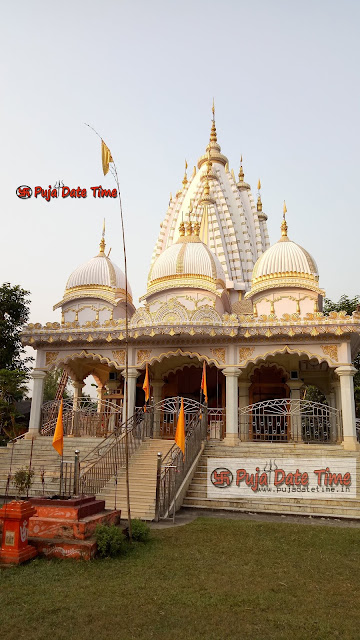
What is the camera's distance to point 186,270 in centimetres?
1939

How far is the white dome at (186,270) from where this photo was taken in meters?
19.2

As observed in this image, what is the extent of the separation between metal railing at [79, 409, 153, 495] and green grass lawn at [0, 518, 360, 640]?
2947 mm

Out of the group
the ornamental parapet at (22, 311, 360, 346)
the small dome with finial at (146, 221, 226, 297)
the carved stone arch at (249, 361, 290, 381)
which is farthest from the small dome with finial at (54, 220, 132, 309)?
the carved stone arch at (249, 361, 290, 381)

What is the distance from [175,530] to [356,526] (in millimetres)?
4036

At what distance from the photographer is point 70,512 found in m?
7.33

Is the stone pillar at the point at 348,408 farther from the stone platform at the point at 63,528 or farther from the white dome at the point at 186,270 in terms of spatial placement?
the stone platform at the point at 63,528

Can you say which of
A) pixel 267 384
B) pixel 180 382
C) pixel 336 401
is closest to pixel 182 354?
pixel 180 382

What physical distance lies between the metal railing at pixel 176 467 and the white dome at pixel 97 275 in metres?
8.96

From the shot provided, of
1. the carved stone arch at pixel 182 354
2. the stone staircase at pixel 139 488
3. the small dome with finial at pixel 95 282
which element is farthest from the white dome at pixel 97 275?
the stone staircase at pixel 139 488

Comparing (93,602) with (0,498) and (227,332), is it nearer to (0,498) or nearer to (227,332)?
(0,498)

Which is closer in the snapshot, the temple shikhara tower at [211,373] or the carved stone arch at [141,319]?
the temple shikhara tower at [211,373]

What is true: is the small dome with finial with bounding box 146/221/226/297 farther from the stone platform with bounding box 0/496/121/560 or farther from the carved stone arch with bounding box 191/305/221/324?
the stone platform with bounding box 0/496/121/560

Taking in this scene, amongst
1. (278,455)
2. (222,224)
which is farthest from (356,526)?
(222,224)

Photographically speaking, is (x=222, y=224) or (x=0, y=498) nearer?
(x=0, y=498)
